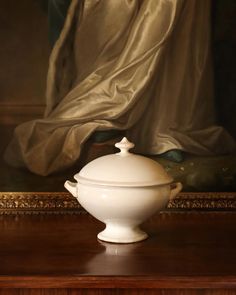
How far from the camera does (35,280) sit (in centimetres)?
137

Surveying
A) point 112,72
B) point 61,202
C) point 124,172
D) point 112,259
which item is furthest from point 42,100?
point 112,259

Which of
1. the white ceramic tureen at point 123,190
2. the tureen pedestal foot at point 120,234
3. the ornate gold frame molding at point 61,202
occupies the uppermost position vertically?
the white ceramic tureen at point 123,190

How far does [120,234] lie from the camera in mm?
1664

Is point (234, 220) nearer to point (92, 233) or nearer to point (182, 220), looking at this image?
point (182, 220)

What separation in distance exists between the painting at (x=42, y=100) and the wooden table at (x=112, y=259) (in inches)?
4.4

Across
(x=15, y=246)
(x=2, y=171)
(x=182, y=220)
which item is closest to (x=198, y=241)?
(x=182, y=220)

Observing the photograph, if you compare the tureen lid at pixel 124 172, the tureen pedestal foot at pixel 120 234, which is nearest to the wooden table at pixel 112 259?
the tureen pedestal foot at pixel 120 234

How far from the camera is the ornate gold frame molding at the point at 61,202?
201cm

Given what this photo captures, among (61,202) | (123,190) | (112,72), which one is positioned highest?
(112,72)

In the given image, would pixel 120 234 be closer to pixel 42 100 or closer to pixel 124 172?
Result: pixel 124 172

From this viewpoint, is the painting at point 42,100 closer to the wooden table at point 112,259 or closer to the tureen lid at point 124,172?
the wooden table at point 112,259

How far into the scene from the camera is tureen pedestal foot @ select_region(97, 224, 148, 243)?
5.45 feet

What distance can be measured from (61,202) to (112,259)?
1.83ft

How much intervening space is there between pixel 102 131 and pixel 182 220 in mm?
434
